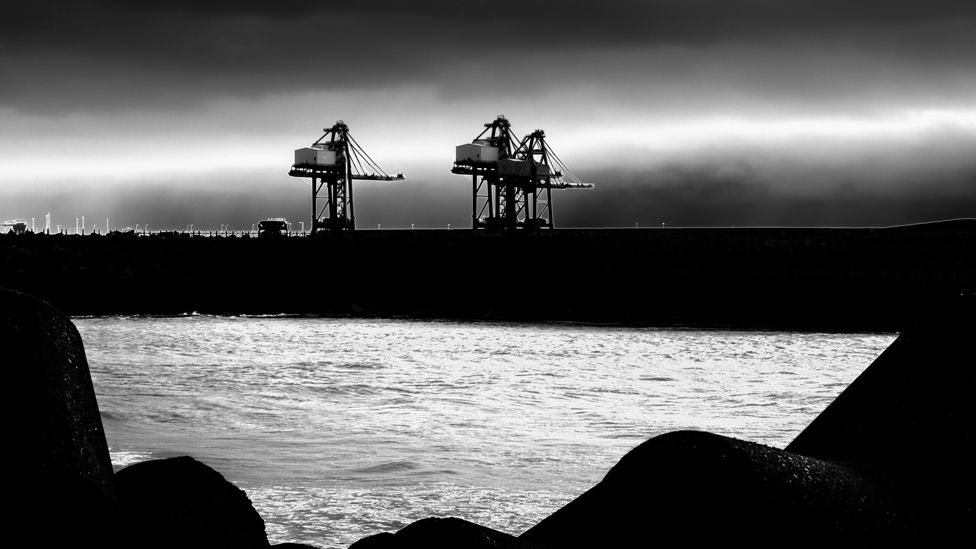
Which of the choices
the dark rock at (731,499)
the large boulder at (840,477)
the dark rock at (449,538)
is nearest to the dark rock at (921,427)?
the large boulder at (840,477)

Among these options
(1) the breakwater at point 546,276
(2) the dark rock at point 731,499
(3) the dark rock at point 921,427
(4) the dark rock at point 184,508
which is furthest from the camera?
(1) the breakwater at point 546,276

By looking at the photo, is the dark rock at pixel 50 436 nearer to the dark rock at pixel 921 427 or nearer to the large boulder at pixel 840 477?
the large boulder at pixel 840 477

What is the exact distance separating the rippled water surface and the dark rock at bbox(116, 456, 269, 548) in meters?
3.48

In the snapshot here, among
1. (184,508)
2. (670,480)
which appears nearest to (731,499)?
(670,480)

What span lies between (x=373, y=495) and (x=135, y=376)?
1359 cm

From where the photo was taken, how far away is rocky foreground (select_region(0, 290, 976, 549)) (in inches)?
104

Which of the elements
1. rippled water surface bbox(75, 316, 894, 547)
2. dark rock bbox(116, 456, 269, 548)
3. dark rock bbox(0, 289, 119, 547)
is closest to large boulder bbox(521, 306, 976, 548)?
dark rock bbox(116, 456, 269, 548)

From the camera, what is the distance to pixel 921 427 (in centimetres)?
337

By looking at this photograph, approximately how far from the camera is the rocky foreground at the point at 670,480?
2650mm

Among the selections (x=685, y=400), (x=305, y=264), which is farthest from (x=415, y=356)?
(x=305, y=264)

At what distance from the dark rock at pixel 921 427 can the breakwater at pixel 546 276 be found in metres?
37.5

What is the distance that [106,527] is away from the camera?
272 centimetres

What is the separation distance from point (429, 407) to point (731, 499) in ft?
47.2

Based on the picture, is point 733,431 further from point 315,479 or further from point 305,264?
point 305,264
